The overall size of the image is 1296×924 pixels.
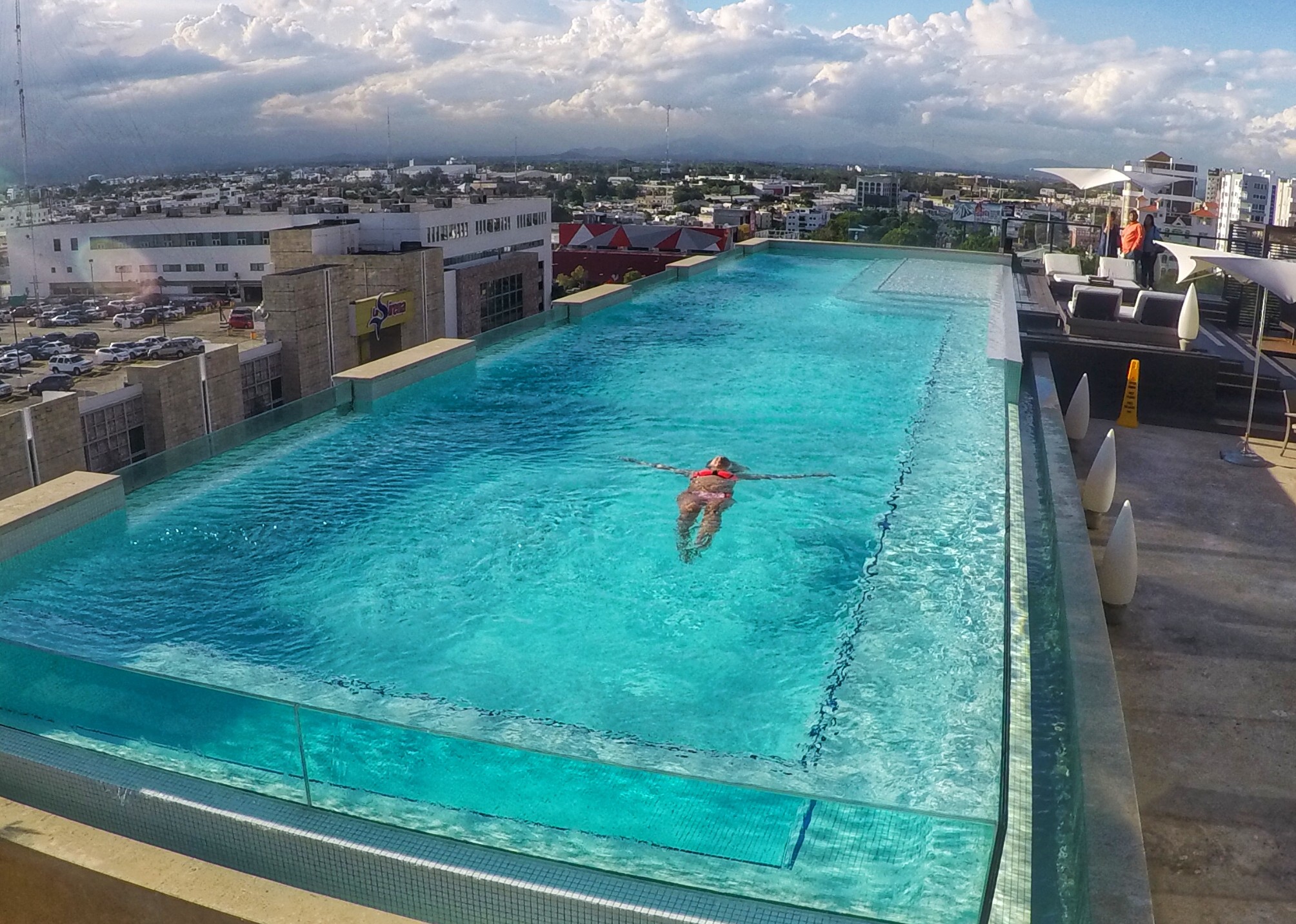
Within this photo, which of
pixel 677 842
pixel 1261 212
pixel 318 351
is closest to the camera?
pixel 677 842

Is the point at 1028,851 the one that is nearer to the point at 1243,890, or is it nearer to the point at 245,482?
the point at 1243,890

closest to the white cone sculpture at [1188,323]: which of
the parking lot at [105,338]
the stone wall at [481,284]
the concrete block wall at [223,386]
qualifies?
the parking lot at [105,338]

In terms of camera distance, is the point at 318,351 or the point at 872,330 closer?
the point at 872,330

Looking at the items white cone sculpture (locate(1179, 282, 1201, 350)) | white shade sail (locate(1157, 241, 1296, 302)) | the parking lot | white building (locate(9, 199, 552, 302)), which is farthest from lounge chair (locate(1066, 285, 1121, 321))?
white building (locate(9, 199, 552, 302))

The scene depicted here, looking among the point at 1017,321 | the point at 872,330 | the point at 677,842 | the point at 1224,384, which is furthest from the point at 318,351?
the point at 677,842

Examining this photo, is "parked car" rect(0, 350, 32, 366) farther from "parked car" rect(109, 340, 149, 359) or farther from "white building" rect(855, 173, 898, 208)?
"white building" rect(855, 173, 898, 208)

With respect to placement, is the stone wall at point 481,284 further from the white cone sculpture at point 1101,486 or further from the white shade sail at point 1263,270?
the white cone sculpture at point 1101,486
